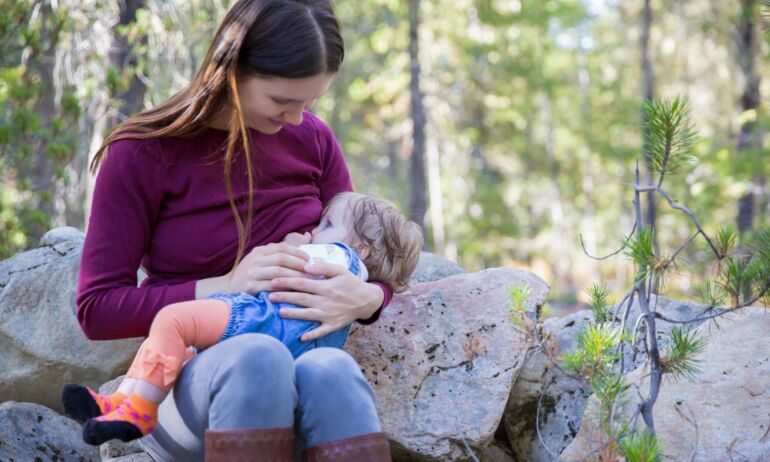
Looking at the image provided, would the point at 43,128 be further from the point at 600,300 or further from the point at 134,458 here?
the point at 600,300

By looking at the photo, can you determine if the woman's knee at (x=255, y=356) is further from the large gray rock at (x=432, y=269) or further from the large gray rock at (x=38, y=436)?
the large gray rock at (x=432, y=269)

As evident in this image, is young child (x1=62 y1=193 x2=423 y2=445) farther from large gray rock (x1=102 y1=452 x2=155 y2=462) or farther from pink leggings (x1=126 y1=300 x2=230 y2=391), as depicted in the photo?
large gray rock (x1=102 y1=452 x2=155 y2=462)

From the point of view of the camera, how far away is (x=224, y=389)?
1.99m

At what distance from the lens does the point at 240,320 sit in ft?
7.52

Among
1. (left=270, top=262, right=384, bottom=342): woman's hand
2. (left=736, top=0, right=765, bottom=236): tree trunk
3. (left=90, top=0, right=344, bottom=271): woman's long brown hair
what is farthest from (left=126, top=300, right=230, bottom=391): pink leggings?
(left=736, top=0, right=765, bottom=236): tree trunk

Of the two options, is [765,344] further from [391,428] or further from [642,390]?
[391,428]

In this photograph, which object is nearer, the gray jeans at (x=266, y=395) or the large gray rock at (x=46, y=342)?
the gray jeans at (x=266, y=395)

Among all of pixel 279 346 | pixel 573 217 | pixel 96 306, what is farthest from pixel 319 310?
pixel 573 217

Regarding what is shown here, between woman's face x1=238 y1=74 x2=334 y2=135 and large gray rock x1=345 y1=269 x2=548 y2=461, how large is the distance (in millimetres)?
901

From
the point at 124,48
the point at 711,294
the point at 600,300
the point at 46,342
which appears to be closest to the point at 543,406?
the point at 600,300

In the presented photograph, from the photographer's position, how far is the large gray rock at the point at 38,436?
275cm

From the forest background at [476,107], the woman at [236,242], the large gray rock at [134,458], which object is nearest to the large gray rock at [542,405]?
the forest background at [476,107]

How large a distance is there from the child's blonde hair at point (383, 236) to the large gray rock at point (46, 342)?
1.14m

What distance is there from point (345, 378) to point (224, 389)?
0.32 m
